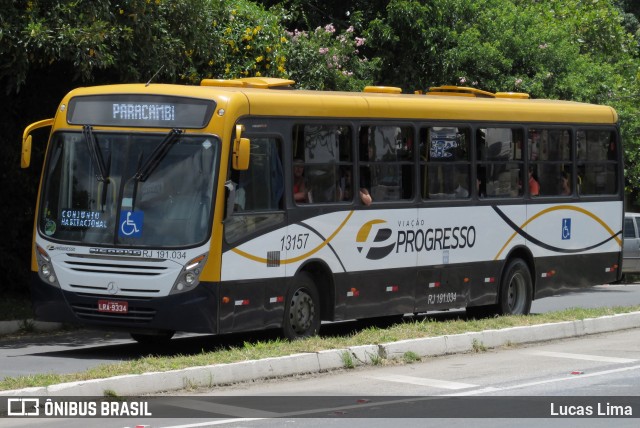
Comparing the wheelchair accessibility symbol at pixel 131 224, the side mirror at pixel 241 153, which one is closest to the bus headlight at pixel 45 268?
the wheelchair accessibility symbol at pixel 131 224

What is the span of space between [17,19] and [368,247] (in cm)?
533

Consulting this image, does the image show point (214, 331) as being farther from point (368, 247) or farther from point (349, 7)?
point (349, 7)

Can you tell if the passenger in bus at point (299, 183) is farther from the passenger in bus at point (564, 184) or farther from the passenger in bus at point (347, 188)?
the passenger in bus at point (564, 184)

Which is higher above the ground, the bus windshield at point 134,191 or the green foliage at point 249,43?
the green foliage at point 249,43

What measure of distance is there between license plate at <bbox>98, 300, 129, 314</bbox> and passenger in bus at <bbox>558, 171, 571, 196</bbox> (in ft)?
27.0

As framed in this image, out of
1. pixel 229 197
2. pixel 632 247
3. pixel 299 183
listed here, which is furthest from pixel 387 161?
pixel 632 247

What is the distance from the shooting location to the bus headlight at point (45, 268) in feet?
46.4

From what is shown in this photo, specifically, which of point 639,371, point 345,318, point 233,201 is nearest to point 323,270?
point 345,318

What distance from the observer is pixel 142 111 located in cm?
1409

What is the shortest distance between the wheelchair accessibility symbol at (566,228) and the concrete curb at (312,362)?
6.87ft

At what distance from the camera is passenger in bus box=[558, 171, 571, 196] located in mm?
19359

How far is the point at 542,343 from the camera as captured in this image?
52.6ft

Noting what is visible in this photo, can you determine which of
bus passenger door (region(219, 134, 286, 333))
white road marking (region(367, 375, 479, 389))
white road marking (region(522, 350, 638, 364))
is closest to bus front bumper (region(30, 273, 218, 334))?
bus passenger door (region(219, 134, 286, 333))

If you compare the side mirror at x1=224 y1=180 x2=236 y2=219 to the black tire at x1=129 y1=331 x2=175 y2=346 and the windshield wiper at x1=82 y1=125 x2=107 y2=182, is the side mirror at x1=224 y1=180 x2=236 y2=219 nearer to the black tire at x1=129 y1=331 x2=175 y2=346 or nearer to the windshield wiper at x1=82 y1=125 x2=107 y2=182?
the windshield wiper at x1=82 y1=125 x2=107 y2=182
